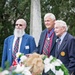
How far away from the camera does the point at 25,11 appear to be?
47.5ft

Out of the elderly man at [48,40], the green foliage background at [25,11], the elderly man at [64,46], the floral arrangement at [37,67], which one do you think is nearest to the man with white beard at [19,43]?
the elderly man at [48,40]

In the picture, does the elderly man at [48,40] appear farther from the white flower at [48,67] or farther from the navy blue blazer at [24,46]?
the white flower at [48,67]

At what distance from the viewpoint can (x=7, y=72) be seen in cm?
285

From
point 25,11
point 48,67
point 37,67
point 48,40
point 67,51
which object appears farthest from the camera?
point 25,11

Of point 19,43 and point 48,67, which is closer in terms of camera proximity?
point 48,67

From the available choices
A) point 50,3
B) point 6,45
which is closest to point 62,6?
point 50,3

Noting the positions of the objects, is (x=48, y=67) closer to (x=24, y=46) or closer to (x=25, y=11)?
(x=24, y=46)

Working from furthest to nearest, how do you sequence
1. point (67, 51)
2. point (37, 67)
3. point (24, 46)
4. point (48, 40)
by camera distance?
1. point (24, 46)
2. point (48, 40)
3. point (67, 51)
4. point (37, 67)

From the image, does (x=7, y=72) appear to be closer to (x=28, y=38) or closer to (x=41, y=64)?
(x=41, y=64)

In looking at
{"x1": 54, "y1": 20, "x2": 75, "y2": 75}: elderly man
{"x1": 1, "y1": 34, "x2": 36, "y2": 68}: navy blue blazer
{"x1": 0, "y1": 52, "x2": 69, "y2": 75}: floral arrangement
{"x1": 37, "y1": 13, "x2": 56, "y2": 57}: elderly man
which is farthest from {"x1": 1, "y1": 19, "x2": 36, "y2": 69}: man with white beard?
{"x1": 0, "y1": 52, "x2": 69, "y2": 75}: floral arrangement

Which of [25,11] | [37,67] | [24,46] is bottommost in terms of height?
[24,46]

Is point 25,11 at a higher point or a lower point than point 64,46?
higher

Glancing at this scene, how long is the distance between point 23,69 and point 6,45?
2.96m

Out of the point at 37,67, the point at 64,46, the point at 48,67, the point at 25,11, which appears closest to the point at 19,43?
the point at 64,46
